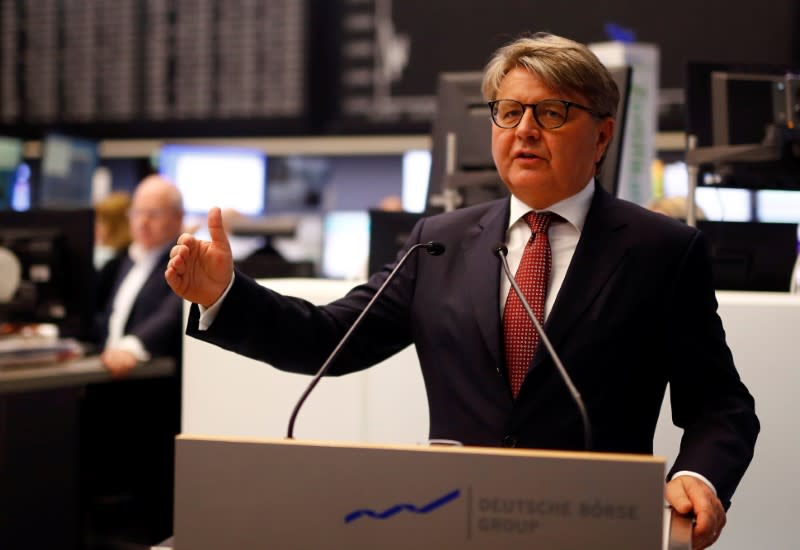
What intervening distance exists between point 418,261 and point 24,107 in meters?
5.16

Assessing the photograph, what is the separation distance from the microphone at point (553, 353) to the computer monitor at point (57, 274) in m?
2.17

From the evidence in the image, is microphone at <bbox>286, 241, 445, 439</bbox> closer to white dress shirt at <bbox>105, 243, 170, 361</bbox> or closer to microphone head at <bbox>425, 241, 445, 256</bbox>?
microphone head at <bbox>425, 241, 445, 256</bbox>

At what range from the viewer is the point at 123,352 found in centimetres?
369

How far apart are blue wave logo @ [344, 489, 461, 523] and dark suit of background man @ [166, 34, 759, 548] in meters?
0.51

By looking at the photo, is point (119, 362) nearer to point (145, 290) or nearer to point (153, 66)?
point (145, 290)

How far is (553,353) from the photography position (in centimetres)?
121

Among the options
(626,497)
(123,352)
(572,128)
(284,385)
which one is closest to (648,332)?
(572,128)

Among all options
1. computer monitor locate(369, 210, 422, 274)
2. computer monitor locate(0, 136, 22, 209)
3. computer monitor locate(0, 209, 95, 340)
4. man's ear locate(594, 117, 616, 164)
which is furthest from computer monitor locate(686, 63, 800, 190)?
computer monitor locate(0, 136, 22, 209)

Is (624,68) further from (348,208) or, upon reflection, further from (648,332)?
(348,208)

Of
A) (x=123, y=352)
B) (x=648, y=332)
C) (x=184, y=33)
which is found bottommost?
(x=123, y=352)

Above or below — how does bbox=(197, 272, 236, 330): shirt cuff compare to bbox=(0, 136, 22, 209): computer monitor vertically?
below

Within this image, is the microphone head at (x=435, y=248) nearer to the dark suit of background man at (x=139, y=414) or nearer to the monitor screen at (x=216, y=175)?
the dark suit of background man at (x=139, y=414)

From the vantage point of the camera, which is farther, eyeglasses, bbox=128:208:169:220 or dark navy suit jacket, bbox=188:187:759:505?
eyeglasses, bbox=128:208:169:220

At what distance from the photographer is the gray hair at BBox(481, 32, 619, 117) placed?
1.52m
